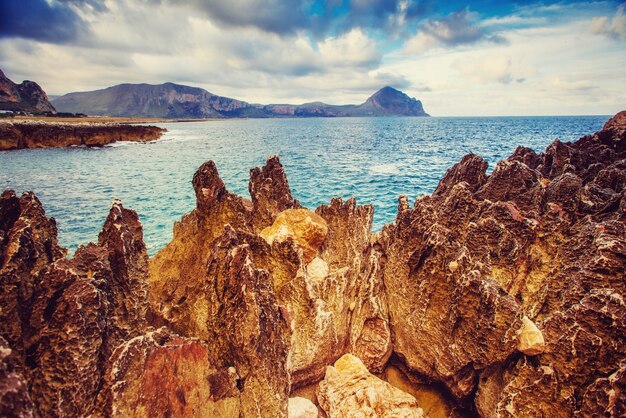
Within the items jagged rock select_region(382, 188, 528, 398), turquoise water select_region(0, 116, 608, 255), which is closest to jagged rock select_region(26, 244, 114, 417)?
jagged rock select_region(382, 188, 528, 398)

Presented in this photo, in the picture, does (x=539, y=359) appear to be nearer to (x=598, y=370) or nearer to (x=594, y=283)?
(x=598, y=370)

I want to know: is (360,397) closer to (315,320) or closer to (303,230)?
(315,320)

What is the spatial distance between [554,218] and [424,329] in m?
5.57

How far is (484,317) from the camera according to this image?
5.59 m

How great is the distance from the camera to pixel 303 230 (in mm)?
9844

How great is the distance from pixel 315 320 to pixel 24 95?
708 feet

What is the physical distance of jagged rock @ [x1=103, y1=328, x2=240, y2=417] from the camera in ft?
11.4

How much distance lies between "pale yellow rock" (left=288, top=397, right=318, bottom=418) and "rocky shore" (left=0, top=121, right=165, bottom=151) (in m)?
68.6

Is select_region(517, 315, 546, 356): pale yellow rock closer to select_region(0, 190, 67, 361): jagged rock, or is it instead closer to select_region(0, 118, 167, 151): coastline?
select_region(0, 190, 67, 361): jagged rock

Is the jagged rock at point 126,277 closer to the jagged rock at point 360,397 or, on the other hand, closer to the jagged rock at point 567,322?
the jagged rock at point 360,397

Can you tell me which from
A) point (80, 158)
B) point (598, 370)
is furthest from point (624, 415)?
point (80, 158)

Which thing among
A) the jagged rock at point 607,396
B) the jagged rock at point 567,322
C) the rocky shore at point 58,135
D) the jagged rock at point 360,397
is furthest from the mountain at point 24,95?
the jagged rock at point 607,396

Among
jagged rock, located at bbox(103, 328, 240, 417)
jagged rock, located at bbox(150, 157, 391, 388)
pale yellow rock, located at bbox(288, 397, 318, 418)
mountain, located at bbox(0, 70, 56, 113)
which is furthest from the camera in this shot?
mountain, located at bbox(0, 70, 56, 113)

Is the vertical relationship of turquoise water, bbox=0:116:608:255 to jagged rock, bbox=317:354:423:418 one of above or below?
below
